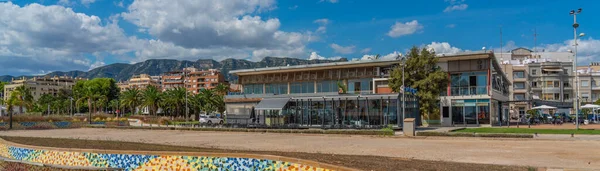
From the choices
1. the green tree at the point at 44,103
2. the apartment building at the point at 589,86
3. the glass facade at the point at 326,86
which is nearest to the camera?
the glass facade at the point at 326,86

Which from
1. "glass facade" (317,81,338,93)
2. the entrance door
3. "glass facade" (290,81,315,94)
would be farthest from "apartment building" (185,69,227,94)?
the entrance door

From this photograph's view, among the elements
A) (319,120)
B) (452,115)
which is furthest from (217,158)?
(452,115)

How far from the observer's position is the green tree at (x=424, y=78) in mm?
44344

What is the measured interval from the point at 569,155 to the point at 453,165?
7.44m

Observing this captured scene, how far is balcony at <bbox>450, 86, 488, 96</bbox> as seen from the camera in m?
46.8

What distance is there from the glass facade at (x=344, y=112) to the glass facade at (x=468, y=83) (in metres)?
5.74

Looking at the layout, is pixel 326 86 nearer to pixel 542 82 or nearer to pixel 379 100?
pixel 379 100

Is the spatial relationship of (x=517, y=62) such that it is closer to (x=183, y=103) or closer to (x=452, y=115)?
(x=452, y=115)

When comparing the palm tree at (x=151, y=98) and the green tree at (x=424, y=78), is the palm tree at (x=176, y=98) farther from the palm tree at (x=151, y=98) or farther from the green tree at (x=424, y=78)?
the green tree at (x=424, y=78)

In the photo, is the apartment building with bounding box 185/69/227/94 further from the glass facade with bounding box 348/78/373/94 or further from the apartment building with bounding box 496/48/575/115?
the glass facade with bounding box 348/78/373/94

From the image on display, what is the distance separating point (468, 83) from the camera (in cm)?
4762

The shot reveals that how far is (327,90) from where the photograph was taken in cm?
5809

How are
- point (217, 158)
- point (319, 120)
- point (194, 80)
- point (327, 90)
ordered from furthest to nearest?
point (194, 80)
point (327, 90)
point (319, 120)
point (217, 158)

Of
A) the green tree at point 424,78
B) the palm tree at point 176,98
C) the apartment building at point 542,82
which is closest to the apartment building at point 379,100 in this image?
the green tree at point 424,78
